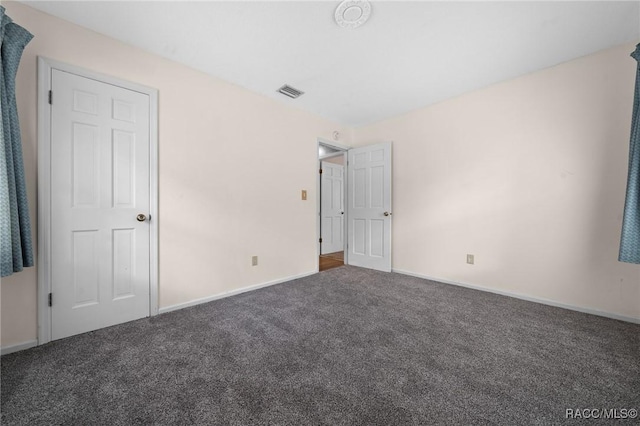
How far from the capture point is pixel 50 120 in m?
1.81

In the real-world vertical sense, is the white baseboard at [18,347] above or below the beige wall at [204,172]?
below

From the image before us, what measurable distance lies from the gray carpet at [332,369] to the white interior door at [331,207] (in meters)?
3.13

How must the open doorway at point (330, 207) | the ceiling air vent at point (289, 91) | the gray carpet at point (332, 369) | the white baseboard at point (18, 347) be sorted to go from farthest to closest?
the open doorway at point (330, 207) → the ceiling air vent at point (289, 91) → the white baseboard at point (18, 347) → the gray carpet at point (332, 369)

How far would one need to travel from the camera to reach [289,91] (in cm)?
302

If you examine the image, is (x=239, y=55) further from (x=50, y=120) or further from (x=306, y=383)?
(x=306, y=383)

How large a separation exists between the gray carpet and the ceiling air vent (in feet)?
8.41

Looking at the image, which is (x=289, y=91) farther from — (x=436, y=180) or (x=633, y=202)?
(x=633, y=202)

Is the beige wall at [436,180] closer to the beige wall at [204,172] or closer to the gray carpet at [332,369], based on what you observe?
the beige wall at [204,172]

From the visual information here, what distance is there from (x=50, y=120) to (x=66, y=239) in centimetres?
92

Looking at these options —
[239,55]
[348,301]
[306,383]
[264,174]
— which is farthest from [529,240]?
[239,55]

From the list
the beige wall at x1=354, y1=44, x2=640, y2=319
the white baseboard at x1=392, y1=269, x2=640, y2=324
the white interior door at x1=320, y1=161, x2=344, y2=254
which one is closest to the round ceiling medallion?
the beige wall at x1=354, y1=44, x2=640, y2=319

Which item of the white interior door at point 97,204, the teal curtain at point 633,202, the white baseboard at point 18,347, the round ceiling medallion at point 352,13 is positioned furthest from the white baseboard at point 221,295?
the teal curtain at point 633,202

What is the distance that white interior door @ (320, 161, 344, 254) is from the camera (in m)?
5.41

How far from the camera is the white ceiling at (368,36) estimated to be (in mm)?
1782
